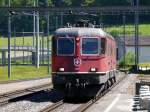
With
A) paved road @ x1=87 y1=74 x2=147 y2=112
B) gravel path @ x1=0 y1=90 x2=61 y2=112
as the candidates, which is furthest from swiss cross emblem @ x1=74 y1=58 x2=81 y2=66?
gravel path @ x1=0 y1=90 x2=61 y2=112

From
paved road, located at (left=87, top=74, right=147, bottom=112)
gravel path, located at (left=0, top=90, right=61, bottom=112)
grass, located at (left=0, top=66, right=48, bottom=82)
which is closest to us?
paved road, located at (left=87, top=74, right=147, bottom=112)

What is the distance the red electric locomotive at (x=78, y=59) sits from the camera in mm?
27766

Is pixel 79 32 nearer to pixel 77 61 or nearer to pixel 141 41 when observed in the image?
pixel 77 61

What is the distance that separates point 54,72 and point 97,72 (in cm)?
193

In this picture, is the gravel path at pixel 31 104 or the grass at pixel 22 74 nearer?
the gravel path at pixel 31 104

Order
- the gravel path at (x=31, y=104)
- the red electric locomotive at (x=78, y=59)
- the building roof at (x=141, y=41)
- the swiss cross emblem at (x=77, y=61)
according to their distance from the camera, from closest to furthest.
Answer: the gravel path at (x=31, y=104)
the red electric locomotive at (x=78, y=59)
the swiss cross emblem at (x=77, y=61)
the building roof at (x=141, y=41)

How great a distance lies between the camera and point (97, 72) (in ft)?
92.1

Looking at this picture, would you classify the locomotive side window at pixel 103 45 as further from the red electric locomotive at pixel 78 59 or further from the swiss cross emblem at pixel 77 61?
the swiss cross emblem at pixel 77 61

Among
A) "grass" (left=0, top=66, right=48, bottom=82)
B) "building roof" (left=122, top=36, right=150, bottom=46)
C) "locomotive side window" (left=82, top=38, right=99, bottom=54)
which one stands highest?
"locomotive side window" (left=82, top=38, right=99, bottom=54)

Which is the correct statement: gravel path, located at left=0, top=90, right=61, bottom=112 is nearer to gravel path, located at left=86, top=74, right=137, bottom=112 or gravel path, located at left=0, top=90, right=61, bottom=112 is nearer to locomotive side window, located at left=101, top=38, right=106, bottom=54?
gravel path, located at left=86, top=74, right=137, bottom=112

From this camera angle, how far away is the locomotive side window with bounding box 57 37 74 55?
28250 millimetres

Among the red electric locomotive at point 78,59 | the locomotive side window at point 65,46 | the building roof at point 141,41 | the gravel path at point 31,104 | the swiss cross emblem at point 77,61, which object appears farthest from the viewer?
the building roof at point 141,41

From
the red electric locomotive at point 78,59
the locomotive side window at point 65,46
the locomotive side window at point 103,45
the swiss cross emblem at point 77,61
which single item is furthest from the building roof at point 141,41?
the swiss cross emblem at point 77,61

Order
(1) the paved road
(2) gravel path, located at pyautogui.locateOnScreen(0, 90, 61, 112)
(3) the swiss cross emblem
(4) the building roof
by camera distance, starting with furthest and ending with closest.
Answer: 1. (4) the building roof
2. (3) the swiss cross emblem
3. (2) gravel path, located at pyautogui.locateOnScreen(0, 90, 61, 112)
4. (1) the paved road
